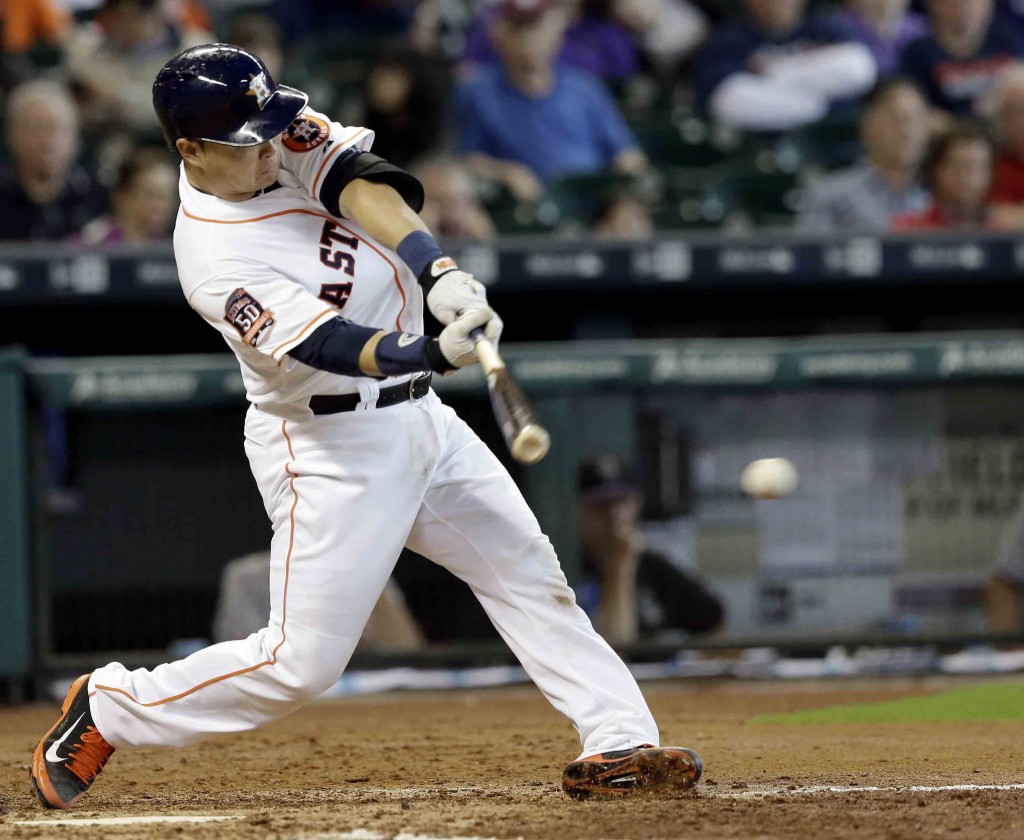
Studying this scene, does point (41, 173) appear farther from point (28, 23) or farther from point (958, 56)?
point (958, 56)

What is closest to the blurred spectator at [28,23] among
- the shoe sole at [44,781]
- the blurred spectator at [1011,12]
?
the blurred spectator at [1011,12]

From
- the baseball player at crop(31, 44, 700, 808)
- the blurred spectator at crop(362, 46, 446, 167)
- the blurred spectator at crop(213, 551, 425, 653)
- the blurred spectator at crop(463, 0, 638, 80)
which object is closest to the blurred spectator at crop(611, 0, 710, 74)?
the blurred spectator at crop(463, 0, 638, 80)

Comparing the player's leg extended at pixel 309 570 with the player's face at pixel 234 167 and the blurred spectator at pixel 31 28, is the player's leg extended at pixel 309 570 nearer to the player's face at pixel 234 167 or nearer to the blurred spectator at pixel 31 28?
the player's face at pixel 234 167

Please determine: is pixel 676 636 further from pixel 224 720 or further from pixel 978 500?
pixel 224 720

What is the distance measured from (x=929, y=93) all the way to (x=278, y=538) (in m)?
6.12

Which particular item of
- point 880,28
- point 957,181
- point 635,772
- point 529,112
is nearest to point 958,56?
point 880,28

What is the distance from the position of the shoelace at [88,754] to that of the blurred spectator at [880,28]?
6475mm

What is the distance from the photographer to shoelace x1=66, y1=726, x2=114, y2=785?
3.34 meters

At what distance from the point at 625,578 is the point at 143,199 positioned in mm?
2438

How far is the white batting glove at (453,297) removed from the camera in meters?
2.89

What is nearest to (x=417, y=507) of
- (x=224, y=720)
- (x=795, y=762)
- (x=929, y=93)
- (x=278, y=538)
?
(x=278, y=538)

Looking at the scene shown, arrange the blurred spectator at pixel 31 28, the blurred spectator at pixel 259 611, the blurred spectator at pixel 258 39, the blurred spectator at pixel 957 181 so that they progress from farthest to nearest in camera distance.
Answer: the blurred spectator at pixel 31 28 < the blurred spectator at pixel 258 39 < the blurred spectator at pixel 957 181 < the blurred spectator at pixel 259 611

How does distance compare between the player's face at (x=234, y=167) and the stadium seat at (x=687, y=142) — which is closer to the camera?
the player's face at (x=234, y=167)

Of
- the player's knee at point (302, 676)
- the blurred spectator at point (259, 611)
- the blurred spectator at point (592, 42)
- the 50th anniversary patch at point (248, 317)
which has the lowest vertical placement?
the blurred spectator at point (259, 611)
